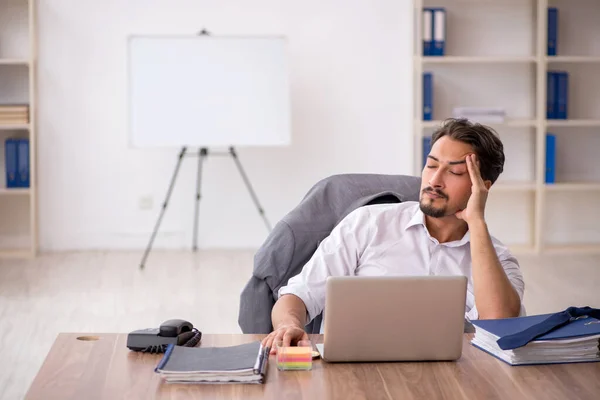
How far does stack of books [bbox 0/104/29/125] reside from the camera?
239 inches

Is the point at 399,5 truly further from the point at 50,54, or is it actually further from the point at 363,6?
the point at 50,54

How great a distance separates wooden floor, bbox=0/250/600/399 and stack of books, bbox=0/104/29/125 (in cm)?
91

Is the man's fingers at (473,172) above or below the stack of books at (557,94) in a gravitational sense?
below

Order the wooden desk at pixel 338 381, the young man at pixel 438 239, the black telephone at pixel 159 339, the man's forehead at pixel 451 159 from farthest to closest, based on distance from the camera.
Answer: the man's forehead at pixel 451 159
the young man at pixel 438 239
the black telephone at pixel 159 339
the wooden desk at pixel 338 381

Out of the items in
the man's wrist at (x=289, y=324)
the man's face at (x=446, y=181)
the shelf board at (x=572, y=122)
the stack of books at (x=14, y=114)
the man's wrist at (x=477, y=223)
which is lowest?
the man's wrist at (x=289, y=324)

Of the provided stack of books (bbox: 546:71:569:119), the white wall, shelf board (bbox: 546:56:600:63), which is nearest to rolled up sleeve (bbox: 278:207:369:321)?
the white wall

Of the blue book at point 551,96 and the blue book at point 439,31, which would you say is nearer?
the blue book at point 439,31

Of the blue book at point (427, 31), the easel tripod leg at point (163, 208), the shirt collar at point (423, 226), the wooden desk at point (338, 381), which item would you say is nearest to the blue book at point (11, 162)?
the easel tripod leg at point (163, 208)

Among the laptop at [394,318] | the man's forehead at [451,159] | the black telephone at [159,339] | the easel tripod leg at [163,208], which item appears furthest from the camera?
the easel tripod leg at [163,208]

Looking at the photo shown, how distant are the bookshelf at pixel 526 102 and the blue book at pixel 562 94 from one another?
0.09 meters

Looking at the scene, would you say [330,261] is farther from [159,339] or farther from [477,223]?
[159,339]

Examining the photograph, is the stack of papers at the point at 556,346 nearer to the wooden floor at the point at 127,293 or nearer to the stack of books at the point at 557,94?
the wooden floor at the point at 127,293

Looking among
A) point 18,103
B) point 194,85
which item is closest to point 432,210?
point 194,85

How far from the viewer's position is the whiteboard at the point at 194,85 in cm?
602
